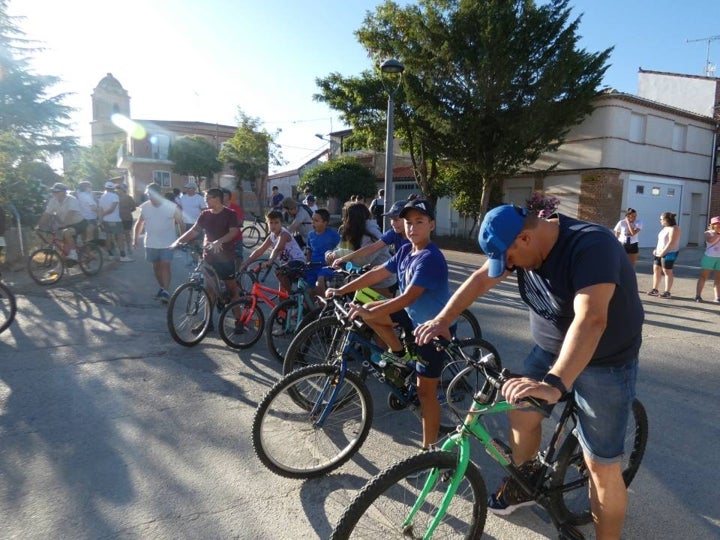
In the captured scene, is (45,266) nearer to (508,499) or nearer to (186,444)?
(186,444)

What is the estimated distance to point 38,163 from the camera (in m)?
13.1

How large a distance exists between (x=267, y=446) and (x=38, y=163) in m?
13.6

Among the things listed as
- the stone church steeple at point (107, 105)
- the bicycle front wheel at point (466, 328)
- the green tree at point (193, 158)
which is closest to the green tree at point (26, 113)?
the bicycle front wheel at point (466, 328)

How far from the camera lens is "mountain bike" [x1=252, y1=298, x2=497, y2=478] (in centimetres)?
296

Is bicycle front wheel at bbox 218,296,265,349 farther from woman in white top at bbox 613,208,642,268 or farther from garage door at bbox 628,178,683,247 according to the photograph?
garage door at bbox 628,178,683,247

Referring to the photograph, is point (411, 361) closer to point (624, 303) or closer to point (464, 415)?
point (464, 415)

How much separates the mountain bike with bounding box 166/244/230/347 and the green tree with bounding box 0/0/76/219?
8615mm

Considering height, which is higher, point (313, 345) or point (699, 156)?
point (699, 156)

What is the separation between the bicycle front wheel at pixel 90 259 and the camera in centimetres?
923

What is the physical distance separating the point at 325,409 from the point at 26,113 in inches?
608

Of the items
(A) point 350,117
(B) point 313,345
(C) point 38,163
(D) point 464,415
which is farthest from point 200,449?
(A) point 350,117

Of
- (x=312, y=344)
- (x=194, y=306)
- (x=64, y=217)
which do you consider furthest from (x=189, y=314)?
(x=64, y=217)

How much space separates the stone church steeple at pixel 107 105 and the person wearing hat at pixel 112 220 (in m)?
55.1

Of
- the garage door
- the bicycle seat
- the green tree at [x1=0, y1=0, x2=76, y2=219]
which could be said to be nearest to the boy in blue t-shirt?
the bicycle seat
